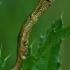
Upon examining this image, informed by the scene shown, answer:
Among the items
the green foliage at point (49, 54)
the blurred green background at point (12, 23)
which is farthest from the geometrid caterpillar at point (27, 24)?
the blurred green background at point (12, 23)

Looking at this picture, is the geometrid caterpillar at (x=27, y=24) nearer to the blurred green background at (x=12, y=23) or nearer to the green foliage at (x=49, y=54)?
the green foliage at (x=49, y=54)

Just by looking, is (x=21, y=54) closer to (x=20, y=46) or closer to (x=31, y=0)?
(x=20, y=46)

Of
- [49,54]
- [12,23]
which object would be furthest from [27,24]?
[12,23]

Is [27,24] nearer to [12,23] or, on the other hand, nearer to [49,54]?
[49,54]

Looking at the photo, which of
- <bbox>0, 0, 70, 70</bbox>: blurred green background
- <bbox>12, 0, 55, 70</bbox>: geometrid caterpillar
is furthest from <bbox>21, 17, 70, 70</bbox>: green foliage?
<bbox>0, 0, 70, 70</bbox>: blurred green background

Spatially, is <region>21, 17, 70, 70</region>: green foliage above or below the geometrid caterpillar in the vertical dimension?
below

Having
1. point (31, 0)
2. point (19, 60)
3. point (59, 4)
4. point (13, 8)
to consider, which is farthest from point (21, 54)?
point (59, 4)

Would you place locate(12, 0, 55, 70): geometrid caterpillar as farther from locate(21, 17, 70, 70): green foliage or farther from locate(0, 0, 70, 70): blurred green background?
locate(0, 0, 70, 70): blurred green background

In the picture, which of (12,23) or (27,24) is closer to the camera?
(27,24)

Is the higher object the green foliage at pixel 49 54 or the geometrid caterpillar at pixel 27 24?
the geometrid caterpillar at pixel 27 24

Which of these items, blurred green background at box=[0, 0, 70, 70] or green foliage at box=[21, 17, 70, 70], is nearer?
green foliage at box=[21, 17, 70, 70]

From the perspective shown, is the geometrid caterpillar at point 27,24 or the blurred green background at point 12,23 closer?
the geometrid caterpillar at point 27,24
